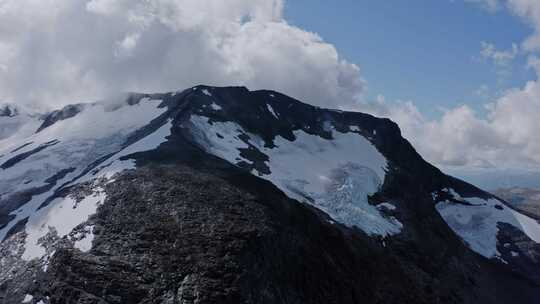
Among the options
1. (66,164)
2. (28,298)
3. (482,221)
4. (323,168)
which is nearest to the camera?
(28,298)

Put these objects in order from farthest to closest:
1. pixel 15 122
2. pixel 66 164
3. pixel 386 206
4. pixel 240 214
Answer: pixel 15 122 → pixel 386 206 → pixel 66 164 → pixel 240 214

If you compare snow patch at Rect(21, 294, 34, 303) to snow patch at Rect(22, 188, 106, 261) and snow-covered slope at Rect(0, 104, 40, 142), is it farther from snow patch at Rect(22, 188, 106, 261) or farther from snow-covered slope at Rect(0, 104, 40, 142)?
snow-covered slope at Rect(0, 104, 40, 142)

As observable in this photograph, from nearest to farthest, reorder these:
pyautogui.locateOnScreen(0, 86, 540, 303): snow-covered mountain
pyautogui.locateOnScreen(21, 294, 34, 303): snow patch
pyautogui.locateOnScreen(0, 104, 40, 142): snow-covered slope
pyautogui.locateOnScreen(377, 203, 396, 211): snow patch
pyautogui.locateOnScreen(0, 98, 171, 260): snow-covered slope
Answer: pyautogui.locateOnScreen(21, 294, 34, 303): snow patch
pyautogui.locateOnScreen(0, 86, 540, 303): snow-covered mountain
pyautogui.locateOnScreen(0, 98, 171, 260): snow-covered slope
pyautogui.locateOnScreen(377, 203, 396, 211): snow patch
pyautogui.locateOnScreen(0, 104, 40, 142): snow-covered slope

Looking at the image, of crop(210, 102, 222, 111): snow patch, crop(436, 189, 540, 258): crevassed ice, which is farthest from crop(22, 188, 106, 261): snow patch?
crop(436, 189, 540, 258): crevassed ice

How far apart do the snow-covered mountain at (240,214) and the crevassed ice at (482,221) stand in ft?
1.50

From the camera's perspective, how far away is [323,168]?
85875 mm

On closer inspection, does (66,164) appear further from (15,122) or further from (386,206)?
(15,122)

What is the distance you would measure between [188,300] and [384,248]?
39906mm

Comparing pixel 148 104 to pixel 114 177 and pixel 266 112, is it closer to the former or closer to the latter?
pixel 266 112

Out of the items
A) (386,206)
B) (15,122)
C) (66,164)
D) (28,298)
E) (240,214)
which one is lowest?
(15,122)

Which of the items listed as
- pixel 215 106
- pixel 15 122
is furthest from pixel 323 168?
pixel 15 122

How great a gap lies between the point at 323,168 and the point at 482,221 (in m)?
50.0

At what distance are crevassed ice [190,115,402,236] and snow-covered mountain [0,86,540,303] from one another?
42 centimetres

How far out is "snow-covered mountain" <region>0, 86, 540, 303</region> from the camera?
3103cm
